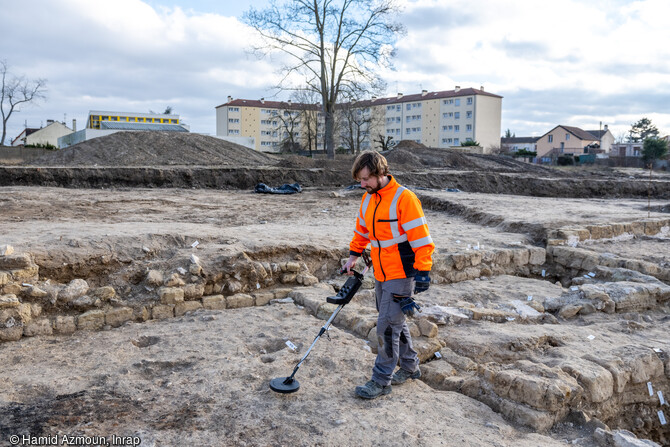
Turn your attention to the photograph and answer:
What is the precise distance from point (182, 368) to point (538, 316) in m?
3.71

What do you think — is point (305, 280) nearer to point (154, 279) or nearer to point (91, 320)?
point (154, 279)

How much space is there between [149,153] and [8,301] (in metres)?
18.7

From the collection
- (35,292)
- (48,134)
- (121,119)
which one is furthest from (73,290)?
(48,134)

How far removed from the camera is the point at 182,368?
363cm

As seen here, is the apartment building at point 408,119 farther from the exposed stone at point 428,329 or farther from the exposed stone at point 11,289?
the exposed stone at point 428,329

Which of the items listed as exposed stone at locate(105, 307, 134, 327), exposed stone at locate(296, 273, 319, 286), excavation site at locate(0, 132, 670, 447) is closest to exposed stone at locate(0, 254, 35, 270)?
excavation site at locate(0, 132, 670, 447)

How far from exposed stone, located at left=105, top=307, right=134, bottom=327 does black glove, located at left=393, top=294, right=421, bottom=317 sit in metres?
2.82

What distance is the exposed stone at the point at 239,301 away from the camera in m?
5.21

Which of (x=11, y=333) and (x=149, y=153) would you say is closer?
(x=11, y=333)

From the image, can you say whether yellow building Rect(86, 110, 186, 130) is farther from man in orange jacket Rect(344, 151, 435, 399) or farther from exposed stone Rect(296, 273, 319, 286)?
man in orange jacket Rect(344, 151, 435, 399)

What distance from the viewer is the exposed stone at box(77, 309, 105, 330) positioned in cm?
445

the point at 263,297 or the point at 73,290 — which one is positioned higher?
the point at 73,290

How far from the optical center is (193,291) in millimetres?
5078

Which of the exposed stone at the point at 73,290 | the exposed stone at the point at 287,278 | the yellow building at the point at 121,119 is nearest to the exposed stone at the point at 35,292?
the exposed stone at the point at 73,290
